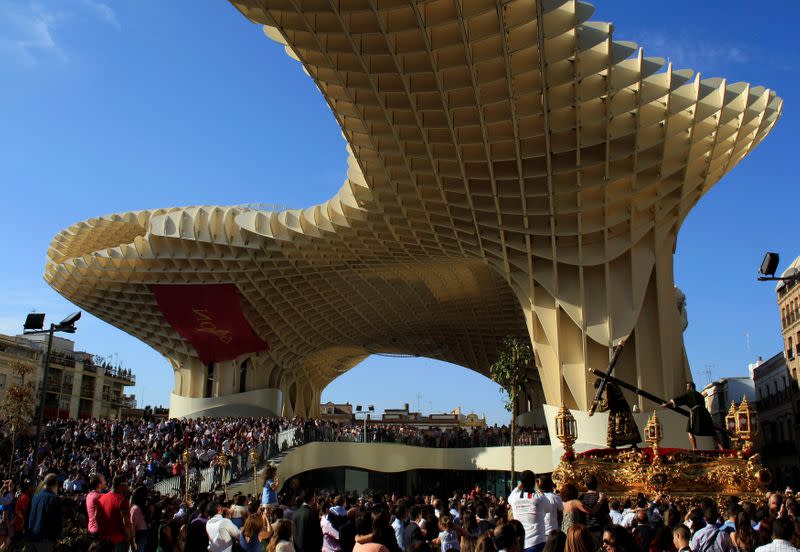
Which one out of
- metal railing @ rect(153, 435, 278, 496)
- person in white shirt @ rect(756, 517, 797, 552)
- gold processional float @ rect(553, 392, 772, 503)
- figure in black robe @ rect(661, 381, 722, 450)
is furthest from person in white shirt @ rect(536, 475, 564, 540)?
metal railing @ rect(153, 435, 278, 496)

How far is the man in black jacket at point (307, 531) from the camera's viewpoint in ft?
31.6

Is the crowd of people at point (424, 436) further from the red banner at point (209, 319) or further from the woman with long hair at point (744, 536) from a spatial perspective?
the woman with long hair at point (744, 536)

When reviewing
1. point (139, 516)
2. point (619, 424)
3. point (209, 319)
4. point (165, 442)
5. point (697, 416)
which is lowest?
point (139, 516)

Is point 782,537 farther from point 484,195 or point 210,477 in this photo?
point 484,195

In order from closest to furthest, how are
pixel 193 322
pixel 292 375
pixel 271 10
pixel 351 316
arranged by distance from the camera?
1. pixel 271 10
2. pixel 193 322
3. pixel 351 316
4. pixel 292 375

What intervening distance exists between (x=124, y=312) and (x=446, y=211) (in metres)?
28.3

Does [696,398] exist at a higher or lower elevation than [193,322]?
lower

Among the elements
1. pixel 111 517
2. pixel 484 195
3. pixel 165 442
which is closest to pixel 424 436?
pixel 165 442

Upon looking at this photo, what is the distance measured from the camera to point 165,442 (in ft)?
111

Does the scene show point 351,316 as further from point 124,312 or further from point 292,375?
point 124,312

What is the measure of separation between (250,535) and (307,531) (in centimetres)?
85

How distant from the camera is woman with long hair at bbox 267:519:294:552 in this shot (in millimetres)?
7781

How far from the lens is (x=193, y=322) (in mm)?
49156

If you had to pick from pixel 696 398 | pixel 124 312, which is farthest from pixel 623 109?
pixel 124 312
